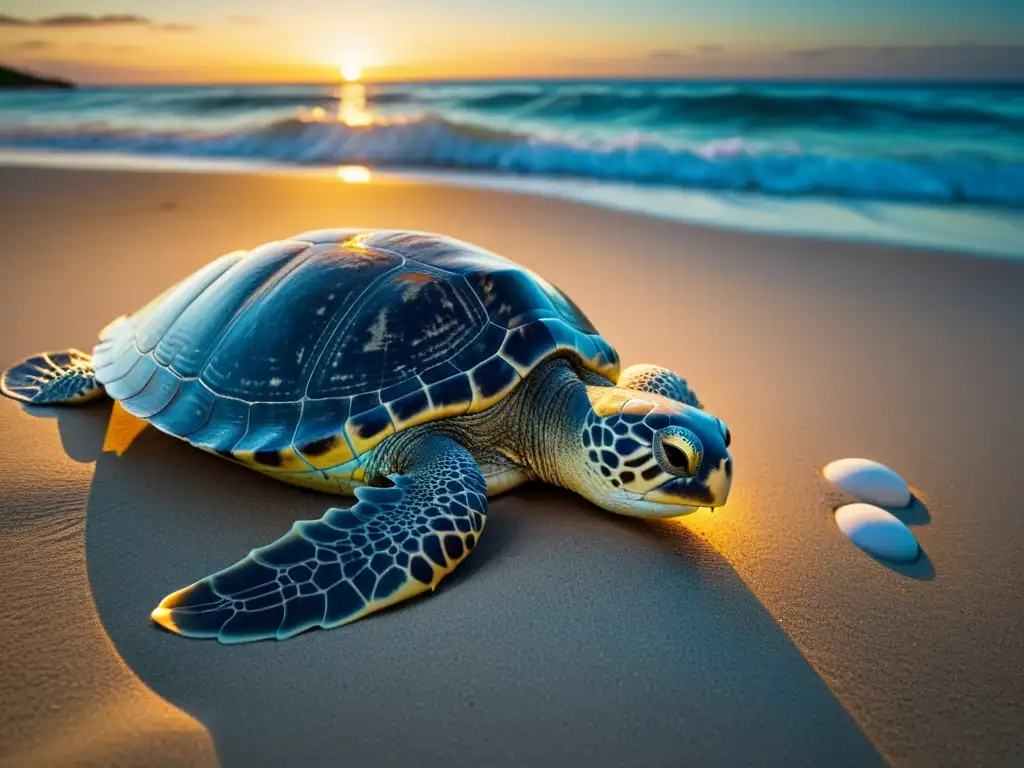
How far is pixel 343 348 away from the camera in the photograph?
2.44 meters

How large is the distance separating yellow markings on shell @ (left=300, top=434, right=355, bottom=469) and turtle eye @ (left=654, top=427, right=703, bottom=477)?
102cm

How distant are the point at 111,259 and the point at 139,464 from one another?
3411 millimetres

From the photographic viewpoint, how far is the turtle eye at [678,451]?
2.07 meters

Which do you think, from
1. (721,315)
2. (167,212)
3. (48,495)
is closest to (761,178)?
(721,315)

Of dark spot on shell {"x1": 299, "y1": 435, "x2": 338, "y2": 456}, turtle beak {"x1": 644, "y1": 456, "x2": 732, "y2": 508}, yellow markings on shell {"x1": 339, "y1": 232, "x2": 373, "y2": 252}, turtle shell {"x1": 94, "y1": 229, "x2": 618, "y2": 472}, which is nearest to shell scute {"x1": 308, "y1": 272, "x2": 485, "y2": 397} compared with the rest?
turtle shell {"x1": 94, "y1": 229, "x2": 618, "y2": 472}

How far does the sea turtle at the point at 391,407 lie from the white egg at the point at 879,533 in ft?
2.01

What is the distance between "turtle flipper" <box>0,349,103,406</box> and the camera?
9.94ft

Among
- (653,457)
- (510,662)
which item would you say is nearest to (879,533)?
(653,457)

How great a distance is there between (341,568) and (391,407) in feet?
2.01

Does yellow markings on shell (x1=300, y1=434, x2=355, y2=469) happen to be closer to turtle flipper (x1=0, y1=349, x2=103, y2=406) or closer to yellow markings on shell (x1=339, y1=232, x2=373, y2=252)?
yellow markings on shell (x1=339, y1=232, x2=373, y2=252)

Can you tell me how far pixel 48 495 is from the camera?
2363 millimetres

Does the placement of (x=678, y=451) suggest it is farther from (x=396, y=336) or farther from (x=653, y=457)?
(x=396, y=336)

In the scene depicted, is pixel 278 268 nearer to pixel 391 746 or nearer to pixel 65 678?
pixel 65 678

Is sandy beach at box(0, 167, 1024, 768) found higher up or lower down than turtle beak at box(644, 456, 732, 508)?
lower down
